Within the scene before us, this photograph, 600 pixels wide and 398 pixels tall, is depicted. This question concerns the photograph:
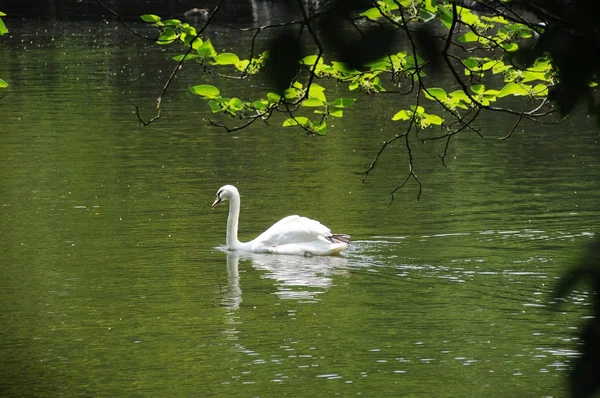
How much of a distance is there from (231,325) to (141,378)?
154 cm

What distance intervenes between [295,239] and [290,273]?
79 centimetres

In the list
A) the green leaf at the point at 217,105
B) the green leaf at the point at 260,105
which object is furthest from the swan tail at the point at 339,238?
the green leaf at the point at 217,105

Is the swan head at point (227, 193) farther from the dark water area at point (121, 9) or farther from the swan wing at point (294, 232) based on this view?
the dark water area at point (121, 9)

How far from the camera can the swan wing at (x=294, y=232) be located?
12680 millimetres

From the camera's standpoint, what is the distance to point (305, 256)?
43.0 feet

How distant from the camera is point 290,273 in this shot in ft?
40.1

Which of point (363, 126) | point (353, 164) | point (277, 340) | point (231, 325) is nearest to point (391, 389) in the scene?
point (277, 340)

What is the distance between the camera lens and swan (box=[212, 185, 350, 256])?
1259 cm

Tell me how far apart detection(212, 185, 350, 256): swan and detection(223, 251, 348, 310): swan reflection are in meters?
0.07

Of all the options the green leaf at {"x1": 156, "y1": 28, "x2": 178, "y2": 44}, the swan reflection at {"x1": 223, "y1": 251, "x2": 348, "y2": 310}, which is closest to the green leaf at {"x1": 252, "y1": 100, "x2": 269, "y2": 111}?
the green leaf at {"x1": 156, "y1": 28, "x2": 178, "y2": 44}

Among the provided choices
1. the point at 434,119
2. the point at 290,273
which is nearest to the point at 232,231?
the point at 290,273

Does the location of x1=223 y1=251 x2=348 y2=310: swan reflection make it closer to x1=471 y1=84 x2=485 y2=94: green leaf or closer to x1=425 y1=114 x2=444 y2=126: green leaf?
x1=471 y1=84 x2=485 y2=94: green leaf

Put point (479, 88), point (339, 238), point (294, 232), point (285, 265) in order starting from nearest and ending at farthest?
1. point (479, 88)
2. point (339, 238)
3. point (285, 265)
4. point (294, 232)

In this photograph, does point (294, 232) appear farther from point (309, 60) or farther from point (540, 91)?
point (309, 60)
